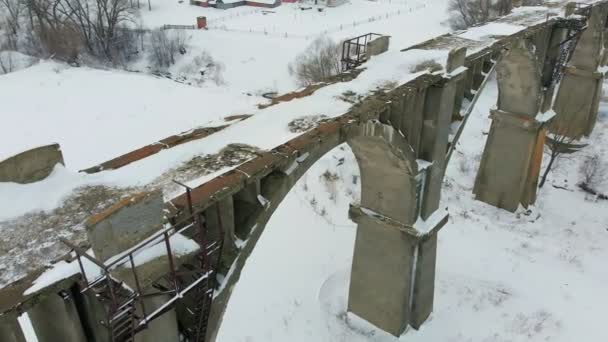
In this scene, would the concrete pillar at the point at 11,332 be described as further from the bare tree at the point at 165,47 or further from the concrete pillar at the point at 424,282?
the bare tree at the point at 165,47

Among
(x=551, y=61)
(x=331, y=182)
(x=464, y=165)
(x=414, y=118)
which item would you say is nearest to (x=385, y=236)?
(x=414, y=118)

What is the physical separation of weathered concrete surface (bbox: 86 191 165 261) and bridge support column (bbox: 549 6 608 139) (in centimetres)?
2805

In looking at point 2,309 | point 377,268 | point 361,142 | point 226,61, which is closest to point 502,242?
point 377,268

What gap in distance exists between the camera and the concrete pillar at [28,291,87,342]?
20.2ft

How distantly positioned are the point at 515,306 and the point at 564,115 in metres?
19.1

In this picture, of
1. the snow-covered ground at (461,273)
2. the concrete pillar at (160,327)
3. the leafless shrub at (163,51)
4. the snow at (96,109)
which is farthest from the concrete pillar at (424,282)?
the leafless shrub at (163,51)

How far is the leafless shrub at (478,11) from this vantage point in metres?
43.2

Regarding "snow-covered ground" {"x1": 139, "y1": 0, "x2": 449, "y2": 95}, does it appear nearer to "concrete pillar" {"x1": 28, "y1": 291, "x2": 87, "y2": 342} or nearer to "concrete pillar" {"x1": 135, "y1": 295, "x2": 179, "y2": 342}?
"concrete pillar" {"x1": 135, "y1": 295, "x2": 179, "y2": 342}

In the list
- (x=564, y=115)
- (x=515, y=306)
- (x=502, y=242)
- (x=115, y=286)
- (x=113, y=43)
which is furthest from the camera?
(x=113, y=43)

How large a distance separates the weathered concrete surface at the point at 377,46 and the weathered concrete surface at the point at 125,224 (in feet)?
33.9

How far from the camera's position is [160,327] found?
7617 mm

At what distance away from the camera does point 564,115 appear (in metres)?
31.3

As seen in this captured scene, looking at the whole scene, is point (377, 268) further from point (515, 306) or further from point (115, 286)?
point (115, 286)

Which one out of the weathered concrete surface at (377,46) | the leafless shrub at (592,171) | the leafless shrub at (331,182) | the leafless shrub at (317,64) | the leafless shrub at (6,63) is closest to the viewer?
the weathered concrete surface at (377,46)
